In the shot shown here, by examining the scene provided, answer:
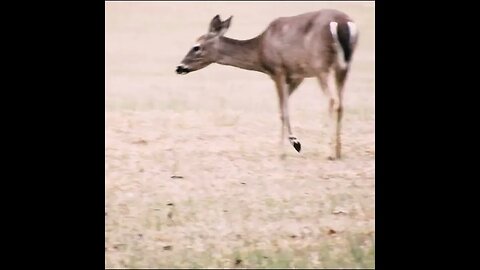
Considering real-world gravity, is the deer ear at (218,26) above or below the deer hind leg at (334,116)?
above

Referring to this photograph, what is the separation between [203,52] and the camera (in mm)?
3818

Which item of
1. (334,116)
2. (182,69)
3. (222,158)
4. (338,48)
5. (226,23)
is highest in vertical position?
(226,23)

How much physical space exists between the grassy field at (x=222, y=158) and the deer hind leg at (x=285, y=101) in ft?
0.11

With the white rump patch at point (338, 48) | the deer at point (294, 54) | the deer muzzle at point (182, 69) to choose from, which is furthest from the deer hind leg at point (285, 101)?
the deer muzzle at point (182, 69)

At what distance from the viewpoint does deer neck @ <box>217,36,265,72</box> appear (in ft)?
12.5

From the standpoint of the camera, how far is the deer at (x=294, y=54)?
3.68 m

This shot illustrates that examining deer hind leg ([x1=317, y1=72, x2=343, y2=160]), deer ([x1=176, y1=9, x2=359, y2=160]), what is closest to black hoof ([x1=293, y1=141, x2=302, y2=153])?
deer ([x1=176, y1=9, x2=359, y2=160])

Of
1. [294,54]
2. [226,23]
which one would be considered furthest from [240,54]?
[294,54]

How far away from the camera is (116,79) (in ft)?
12.5

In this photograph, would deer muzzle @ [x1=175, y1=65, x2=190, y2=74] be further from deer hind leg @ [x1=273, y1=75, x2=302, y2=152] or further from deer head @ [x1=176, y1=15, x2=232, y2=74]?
deer hind leg @ [x1=273, y1=75, x2=302, y2=152]

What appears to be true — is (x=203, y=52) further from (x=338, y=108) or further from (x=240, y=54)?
(x=338, y=108)

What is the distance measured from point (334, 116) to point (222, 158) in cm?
62

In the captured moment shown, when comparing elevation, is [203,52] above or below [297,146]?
above

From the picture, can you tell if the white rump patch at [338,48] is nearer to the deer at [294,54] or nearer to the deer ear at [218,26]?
the deer at [294,54]
